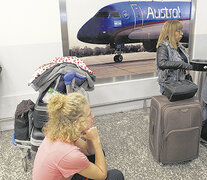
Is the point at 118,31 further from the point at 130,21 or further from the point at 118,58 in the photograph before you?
the point at 118,58

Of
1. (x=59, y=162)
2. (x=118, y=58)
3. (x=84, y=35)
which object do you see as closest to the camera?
(x=59, y=162)

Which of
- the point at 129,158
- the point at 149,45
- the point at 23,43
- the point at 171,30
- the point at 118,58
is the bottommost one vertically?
the point at 129,158

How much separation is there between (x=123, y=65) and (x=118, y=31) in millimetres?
473

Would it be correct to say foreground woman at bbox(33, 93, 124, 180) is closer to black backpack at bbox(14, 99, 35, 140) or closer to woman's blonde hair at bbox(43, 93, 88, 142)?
woman's blonde hair at bbox(43, 93, 88, 142)

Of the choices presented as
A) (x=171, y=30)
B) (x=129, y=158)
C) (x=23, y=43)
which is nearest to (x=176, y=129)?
(x=129, y=158)

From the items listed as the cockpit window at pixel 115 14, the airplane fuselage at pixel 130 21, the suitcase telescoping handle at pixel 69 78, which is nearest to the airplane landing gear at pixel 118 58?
the airplane fuselage at pixel 130 21

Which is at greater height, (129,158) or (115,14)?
(115,14)

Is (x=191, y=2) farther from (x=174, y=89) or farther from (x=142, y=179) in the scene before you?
(x=142, y=179)

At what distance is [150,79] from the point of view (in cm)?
306

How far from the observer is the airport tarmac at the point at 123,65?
9.02 feet

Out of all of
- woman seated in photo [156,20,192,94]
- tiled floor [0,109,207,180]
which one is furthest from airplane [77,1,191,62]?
tiled floor [0,109,207,180]

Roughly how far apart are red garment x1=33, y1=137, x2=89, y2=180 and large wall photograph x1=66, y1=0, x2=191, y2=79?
175 cm

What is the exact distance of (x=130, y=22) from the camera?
2725 mm

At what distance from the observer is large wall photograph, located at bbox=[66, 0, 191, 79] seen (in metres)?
2.54
